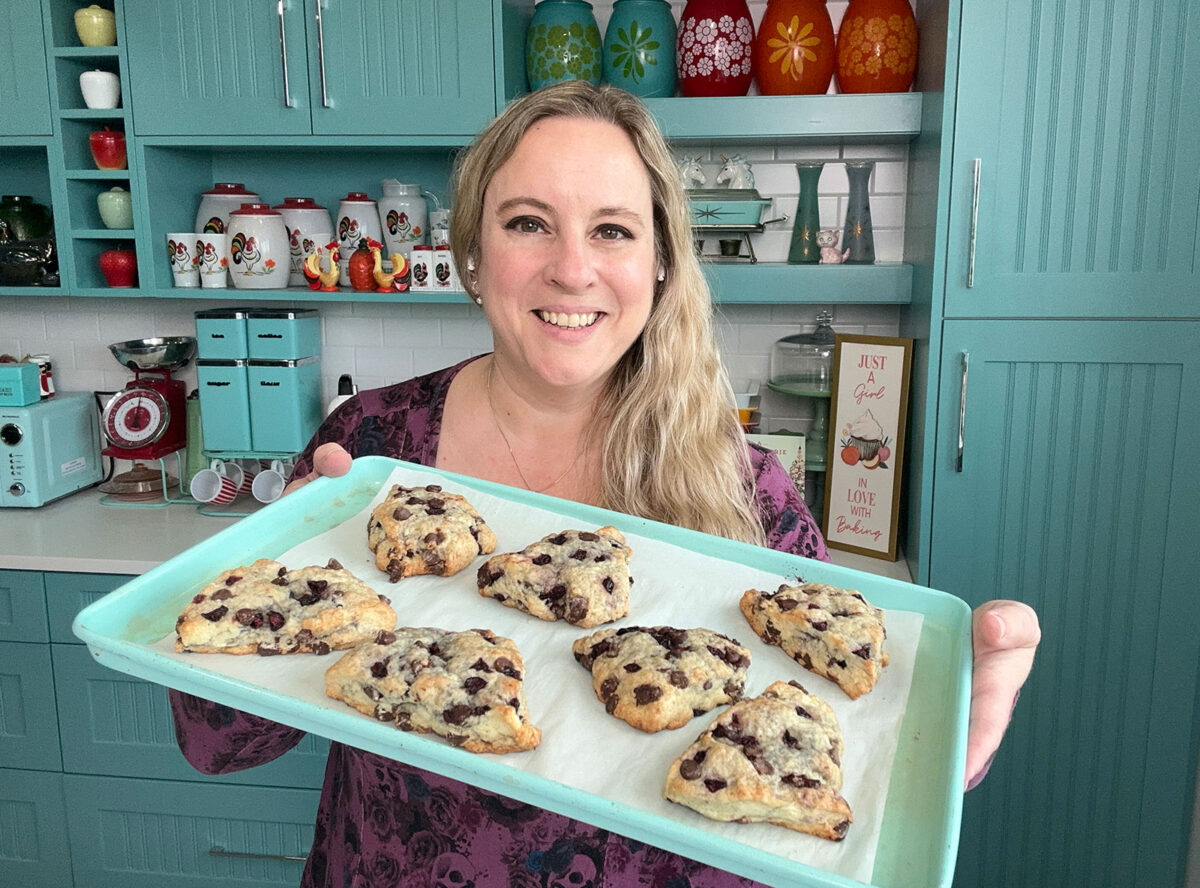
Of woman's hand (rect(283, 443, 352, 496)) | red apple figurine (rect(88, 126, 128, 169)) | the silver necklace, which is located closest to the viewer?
woman's hand (rect(283, 443, 352, 496))

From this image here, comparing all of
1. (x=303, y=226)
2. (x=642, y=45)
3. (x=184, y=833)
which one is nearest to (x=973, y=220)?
(x=642, y=45)

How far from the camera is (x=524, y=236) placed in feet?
4.11

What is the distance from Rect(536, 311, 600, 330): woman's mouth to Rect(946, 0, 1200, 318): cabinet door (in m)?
1.25

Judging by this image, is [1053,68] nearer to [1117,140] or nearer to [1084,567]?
[1117,140]

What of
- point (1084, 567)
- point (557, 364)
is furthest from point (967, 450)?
point (557, 364)

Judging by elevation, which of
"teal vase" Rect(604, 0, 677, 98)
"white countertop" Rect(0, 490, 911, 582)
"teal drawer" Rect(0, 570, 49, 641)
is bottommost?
"teal drawer" Rect(0, 570, 49, 641)

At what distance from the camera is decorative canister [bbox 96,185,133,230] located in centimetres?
267

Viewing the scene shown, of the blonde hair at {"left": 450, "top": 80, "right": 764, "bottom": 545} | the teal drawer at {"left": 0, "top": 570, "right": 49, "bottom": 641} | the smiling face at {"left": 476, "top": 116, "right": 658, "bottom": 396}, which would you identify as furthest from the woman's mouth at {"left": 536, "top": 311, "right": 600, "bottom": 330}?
the teal drawer at {"left": 0, "top": 570, "right": 49, "bottom": 641}

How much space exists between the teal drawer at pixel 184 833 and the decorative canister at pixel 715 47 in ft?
7.01

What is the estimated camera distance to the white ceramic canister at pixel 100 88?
2539 mm

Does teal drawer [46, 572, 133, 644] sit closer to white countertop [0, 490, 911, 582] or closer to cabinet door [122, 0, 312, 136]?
white countertop [0, 490, 911, 582]

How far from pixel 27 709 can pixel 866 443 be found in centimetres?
234

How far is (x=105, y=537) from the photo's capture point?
8.26 feet

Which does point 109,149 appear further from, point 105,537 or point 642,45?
point 642,45
